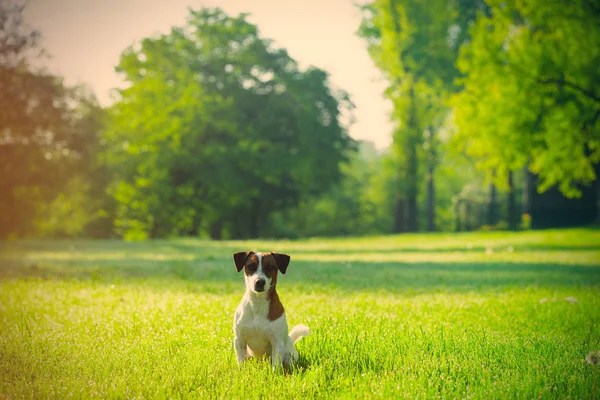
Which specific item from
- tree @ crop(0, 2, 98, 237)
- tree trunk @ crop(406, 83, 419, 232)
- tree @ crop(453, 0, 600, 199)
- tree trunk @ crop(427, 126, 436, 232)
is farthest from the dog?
tree trunk @ crop(427, 126, 436, 232)

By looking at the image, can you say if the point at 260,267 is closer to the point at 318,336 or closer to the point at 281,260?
the point at 281,260

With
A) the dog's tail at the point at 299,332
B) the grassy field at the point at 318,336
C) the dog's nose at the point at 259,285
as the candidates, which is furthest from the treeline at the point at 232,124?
the dog's nose at the point at 259,285

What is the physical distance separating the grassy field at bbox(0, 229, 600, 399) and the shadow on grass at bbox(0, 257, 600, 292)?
103 mm

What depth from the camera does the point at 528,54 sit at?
2609 centimetres

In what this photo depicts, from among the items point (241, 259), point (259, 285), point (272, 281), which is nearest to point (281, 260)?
point (272, 281)

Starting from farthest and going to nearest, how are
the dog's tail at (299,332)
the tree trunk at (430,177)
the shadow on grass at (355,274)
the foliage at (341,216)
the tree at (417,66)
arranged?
1. the foliage at (341,216)
2. the tree trunk at (430,177)
3. the tree at (417,66)
4. the shadow on grass at (355,274)
5. the dog's tail at (299,332)

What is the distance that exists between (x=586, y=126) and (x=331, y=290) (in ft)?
69.7

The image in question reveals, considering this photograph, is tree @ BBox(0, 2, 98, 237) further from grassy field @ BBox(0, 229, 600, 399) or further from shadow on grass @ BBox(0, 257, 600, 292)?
grassy field @ BBox(0, 229, 600, 399)

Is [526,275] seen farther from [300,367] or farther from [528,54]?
[528,54]

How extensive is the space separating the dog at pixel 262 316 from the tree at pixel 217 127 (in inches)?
1320

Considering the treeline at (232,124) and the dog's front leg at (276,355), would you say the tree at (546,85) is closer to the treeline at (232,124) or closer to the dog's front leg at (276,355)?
the treeline at (232,124)

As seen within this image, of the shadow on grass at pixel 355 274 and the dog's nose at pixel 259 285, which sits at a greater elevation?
the dog's nose at pixel 259 285

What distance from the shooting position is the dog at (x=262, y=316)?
16.5 ft

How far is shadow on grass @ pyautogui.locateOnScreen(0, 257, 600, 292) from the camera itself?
1262 cm
